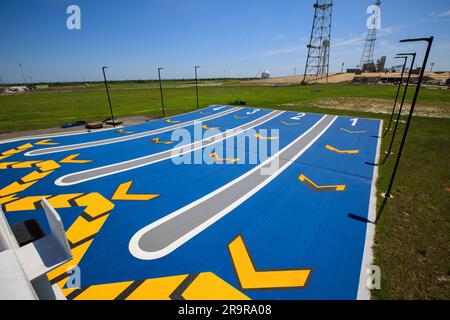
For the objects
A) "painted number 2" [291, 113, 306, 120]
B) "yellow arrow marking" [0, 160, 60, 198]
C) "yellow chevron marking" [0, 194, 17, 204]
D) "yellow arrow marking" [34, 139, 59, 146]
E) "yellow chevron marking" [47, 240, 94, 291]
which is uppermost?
"painted number 2" [291, 113, 306, 120]

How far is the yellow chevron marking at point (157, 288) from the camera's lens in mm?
5254

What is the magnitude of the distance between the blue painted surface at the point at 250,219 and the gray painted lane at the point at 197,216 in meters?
0.27

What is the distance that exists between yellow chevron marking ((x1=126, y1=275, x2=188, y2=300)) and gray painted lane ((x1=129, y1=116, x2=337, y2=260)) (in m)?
0.92

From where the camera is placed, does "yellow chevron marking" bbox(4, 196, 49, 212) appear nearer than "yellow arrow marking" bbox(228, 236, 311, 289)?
No

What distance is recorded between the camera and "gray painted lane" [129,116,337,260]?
6.94m

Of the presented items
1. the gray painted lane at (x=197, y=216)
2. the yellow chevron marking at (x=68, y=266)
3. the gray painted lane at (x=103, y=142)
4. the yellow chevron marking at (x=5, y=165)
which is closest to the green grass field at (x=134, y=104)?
the gray painted lane at (x=103, y=142)

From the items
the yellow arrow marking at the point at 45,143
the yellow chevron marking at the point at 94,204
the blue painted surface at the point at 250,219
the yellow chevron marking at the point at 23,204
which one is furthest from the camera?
the yellow arrow marking at the point at 45,143

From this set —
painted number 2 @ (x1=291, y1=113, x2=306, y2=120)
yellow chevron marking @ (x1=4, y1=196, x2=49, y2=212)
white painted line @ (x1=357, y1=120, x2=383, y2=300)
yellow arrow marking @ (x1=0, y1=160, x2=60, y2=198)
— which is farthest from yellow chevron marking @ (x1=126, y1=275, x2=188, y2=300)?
painted number 2 @ (x1=291, y1=113, x2=306, y2=120)

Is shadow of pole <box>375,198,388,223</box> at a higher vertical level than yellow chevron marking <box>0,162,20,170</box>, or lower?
lower

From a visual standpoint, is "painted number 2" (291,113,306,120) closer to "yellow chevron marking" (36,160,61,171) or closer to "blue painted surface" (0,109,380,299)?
"blue painted surface" (0,109,380,299)

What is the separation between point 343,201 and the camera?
9.27m

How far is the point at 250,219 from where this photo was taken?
8227mm

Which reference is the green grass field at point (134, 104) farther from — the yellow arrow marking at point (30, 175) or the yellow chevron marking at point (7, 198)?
the yellow chevron marking at point (7, 198)
